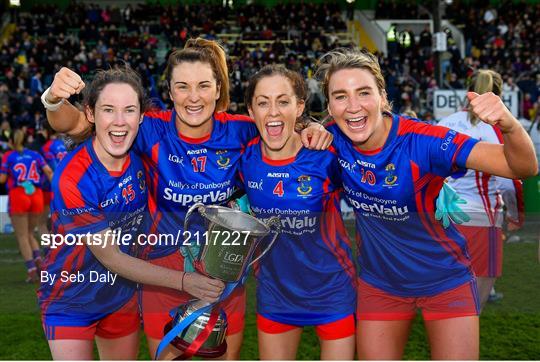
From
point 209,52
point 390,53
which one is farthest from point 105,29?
point 209,52

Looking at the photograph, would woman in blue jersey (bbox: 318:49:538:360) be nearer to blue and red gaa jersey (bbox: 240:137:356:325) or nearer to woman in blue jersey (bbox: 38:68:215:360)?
blue and red gaa jersey (bbox: 240:137:356:325)

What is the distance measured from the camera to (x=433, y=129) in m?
3.57

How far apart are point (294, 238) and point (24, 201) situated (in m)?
6.03

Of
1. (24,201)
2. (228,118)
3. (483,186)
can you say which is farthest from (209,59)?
(24,201)

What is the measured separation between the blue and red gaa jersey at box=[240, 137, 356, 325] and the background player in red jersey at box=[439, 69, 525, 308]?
1.25m

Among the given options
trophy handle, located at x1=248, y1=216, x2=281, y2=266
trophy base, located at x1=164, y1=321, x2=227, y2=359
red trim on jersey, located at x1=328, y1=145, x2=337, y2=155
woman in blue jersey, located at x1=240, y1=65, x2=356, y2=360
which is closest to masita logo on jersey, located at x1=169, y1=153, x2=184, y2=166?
woman in blue jersey, located at x1=240, y1=65, x2=356, y2=360

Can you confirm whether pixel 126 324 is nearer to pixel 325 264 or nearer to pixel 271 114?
pixel 325 264

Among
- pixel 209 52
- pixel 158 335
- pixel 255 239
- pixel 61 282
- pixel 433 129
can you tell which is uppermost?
pixel 209 52

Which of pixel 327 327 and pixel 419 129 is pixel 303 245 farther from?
pixel 419 129

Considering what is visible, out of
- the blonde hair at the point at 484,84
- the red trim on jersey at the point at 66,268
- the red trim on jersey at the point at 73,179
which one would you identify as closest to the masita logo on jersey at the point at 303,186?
the red trim on jersey at the point at 73,179

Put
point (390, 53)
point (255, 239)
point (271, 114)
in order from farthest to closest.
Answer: point (390, 53)
point (271, 114)
point (255, 239)

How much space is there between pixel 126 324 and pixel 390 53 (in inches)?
876

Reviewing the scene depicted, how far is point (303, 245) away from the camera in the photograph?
380cm

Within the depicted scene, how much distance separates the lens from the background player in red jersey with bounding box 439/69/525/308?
4828 mm
